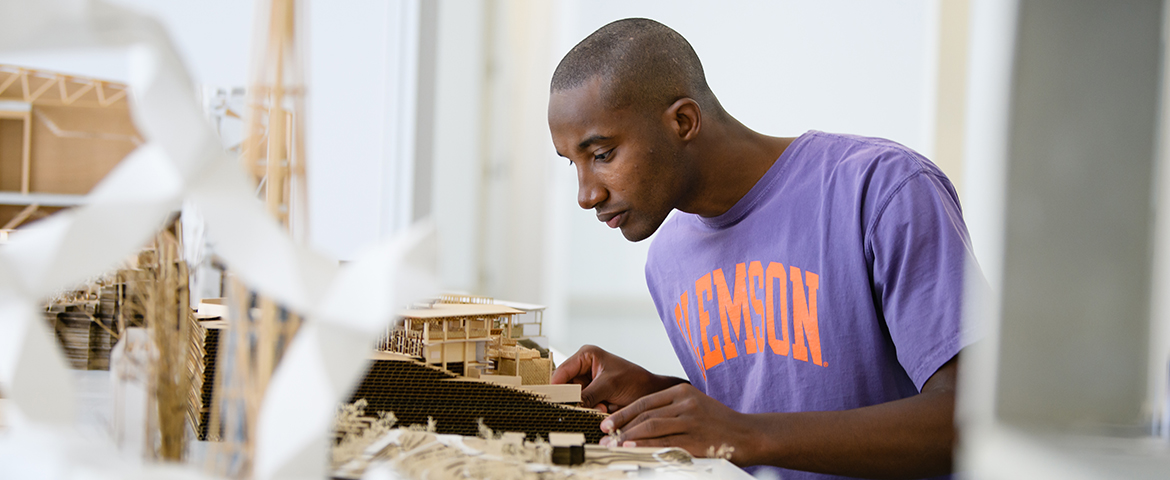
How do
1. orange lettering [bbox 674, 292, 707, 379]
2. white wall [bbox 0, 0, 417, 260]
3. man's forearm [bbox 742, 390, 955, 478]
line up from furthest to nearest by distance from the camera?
white wall [bbox 0, 0, 417, 260]
orange lettering [bbox 674, 292, 707, 379]
man's forearm [bbox 742, 390, 955, 478]

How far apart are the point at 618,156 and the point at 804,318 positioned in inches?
15.6

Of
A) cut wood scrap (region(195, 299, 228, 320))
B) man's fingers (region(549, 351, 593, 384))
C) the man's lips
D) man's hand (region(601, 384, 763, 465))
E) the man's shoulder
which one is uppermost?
the man's shoulder

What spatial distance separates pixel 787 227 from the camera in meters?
1.45

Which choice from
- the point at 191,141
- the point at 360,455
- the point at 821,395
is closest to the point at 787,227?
the point at 821,395

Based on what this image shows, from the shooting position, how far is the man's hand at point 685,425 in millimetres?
919

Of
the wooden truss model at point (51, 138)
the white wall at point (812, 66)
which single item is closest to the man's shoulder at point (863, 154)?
the white wall at point (812, 66)

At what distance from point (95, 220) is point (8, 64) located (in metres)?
2.52

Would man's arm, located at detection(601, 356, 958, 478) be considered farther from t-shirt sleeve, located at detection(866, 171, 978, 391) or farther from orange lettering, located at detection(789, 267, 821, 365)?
orange lettering, located at detection(789, 267, 821, 365)

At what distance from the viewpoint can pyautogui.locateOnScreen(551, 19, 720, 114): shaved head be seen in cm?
141

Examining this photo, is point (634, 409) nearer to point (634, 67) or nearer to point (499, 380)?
point (499, 380)

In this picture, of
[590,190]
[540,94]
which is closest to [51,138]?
[540,94]

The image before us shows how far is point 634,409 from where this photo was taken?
971 mm

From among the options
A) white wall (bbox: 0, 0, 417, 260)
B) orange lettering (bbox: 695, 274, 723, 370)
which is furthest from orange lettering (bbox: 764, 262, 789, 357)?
white wall (bbox: 0, 0, 417, 260)

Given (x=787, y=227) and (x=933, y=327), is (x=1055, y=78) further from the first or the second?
(x=787, y=227)
